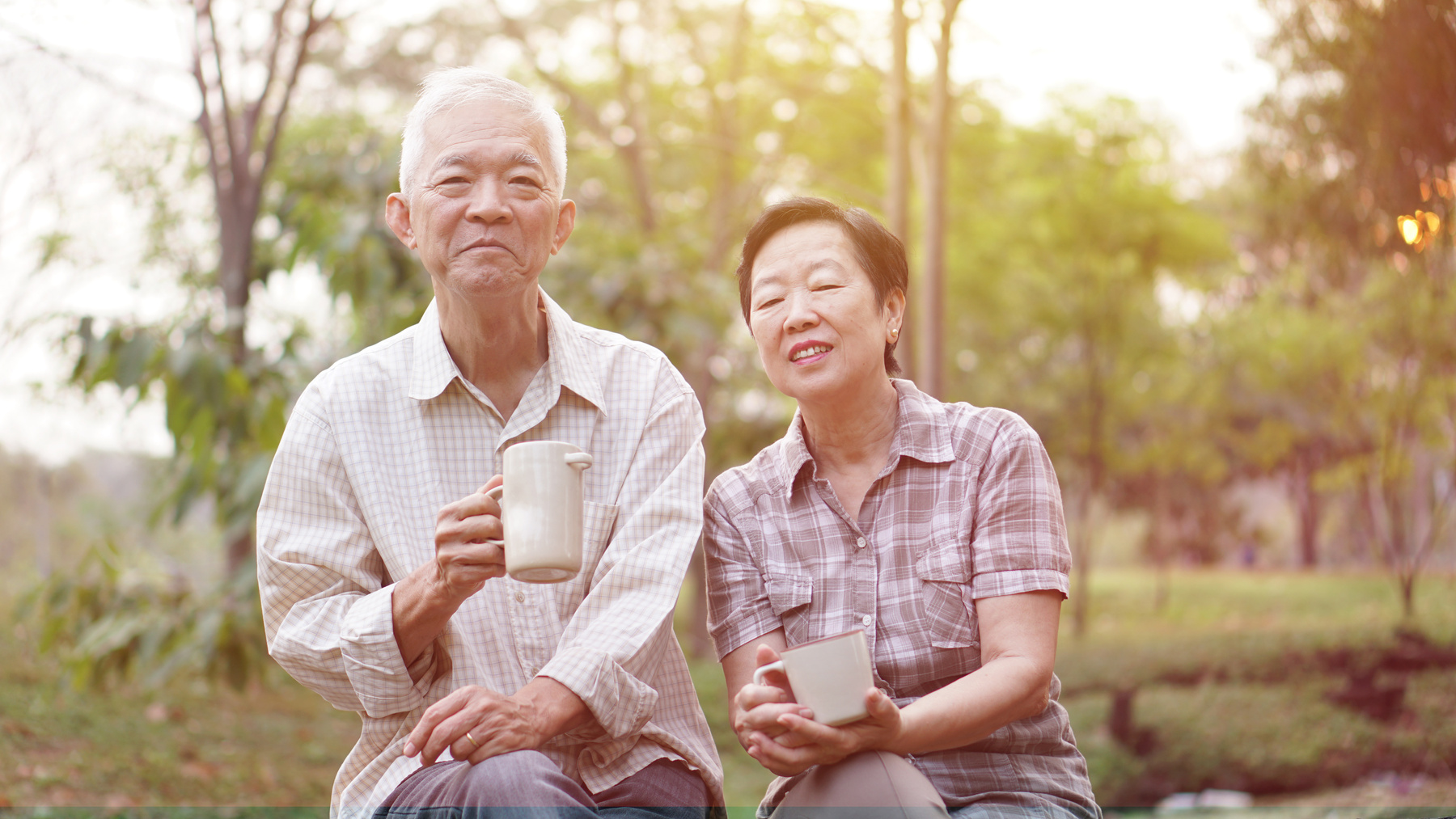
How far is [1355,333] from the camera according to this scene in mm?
13359

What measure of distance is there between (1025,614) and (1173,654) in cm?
1103

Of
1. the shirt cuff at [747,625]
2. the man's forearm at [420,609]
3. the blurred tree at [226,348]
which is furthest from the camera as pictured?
the blurred tree at [226,348]

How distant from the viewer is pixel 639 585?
228 centimetres

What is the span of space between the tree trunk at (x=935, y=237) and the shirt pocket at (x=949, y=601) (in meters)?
3.46

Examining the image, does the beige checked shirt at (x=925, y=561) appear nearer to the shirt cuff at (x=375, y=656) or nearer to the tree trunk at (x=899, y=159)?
the shirt cuff at (x=375, y=656)

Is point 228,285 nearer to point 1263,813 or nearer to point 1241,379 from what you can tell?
point 1263,813

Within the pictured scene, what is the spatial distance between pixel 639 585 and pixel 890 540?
541 mm

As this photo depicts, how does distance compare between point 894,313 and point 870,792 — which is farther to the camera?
point 894,313

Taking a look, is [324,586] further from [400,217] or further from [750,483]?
[750,483]

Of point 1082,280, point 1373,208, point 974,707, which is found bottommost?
point 974,707

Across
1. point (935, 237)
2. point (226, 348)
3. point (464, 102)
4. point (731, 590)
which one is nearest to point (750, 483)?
point (731, 590)

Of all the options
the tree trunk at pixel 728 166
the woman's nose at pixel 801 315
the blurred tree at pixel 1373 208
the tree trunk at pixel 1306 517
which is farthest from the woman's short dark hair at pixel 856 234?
the tree trunk at pixel 1306 517

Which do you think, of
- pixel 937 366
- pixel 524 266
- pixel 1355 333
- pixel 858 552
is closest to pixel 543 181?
pixel 524 266

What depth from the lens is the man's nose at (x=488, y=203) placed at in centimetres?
229
